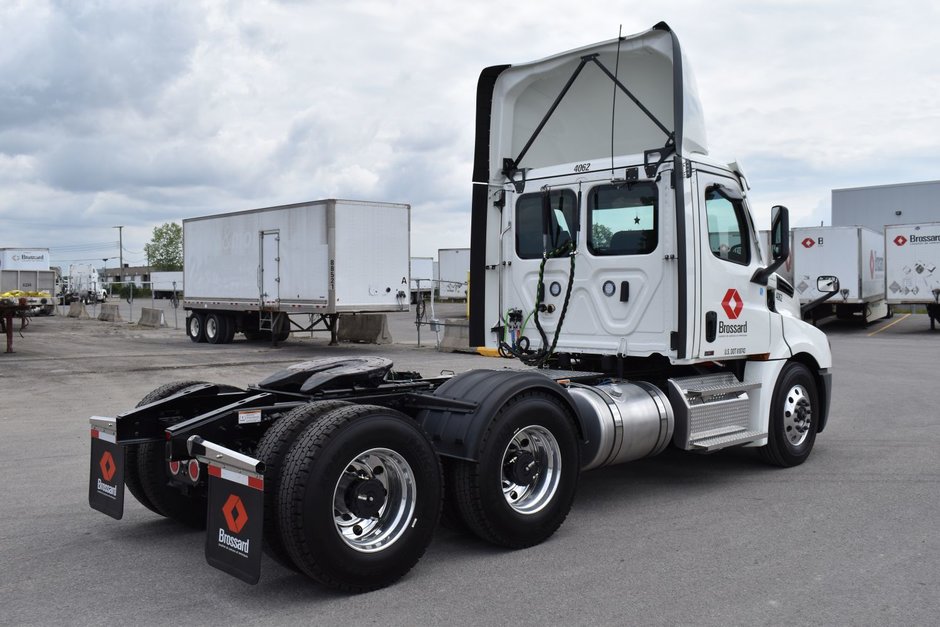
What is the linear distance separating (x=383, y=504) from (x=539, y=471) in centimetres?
123

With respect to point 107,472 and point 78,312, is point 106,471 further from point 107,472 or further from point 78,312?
point 78,312

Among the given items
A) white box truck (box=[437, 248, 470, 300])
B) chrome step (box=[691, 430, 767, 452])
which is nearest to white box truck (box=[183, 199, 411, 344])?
chrome step (box=[691, 430, 767, 452])

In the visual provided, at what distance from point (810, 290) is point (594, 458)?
921 inches

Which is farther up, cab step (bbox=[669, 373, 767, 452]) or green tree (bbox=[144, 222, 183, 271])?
green tree (bbox=[144, 222, 183, 271])

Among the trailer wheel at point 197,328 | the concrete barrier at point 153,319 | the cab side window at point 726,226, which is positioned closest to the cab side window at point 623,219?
the cab side window at point 726,226

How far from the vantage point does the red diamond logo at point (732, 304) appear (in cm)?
671

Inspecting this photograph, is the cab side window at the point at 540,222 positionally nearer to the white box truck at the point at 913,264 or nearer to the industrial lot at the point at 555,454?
the industrial lot at the point at 555,454

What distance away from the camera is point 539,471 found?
210 inches

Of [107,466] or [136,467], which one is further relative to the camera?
[136,467]

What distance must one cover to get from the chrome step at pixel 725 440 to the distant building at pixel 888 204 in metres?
43.4

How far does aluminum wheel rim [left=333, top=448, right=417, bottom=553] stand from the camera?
4.35 meters

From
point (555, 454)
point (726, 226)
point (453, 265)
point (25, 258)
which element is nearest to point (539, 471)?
point (555, 454)

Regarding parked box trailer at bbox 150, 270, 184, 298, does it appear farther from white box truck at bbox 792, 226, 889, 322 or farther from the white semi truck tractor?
the white semi truck tractor

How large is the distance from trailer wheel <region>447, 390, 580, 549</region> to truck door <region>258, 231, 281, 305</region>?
16879mm
